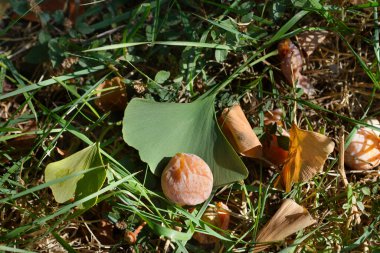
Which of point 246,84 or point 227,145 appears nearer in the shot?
point 227,145

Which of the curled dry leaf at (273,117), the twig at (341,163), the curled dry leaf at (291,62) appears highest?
the curled dry leaf at (291,62)

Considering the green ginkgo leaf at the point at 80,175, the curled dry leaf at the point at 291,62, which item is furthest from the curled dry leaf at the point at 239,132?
the green ginkgo leaf at the point at 80,175

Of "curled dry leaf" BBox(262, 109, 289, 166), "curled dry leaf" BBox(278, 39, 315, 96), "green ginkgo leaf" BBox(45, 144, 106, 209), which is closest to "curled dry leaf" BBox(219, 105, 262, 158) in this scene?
"curled dry leaf" BBox(262, 109, 289, 166)

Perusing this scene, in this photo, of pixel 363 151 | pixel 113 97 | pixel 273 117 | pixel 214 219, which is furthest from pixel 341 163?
pixel 113 97

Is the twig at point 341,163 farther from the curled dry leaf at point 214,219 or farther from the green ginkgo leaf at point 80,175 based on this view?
the green ginkgo leaf at point 80,175

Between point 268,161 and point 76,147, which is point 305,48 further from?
point 76,147

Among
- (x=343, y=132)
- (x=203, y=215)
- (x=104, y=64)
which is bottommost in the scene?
(x=203, y=215)

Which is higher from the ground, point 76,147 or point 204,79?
point 204,79

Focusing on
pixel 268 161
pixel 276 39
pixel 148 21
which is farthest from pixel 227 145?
pixel 148 21
